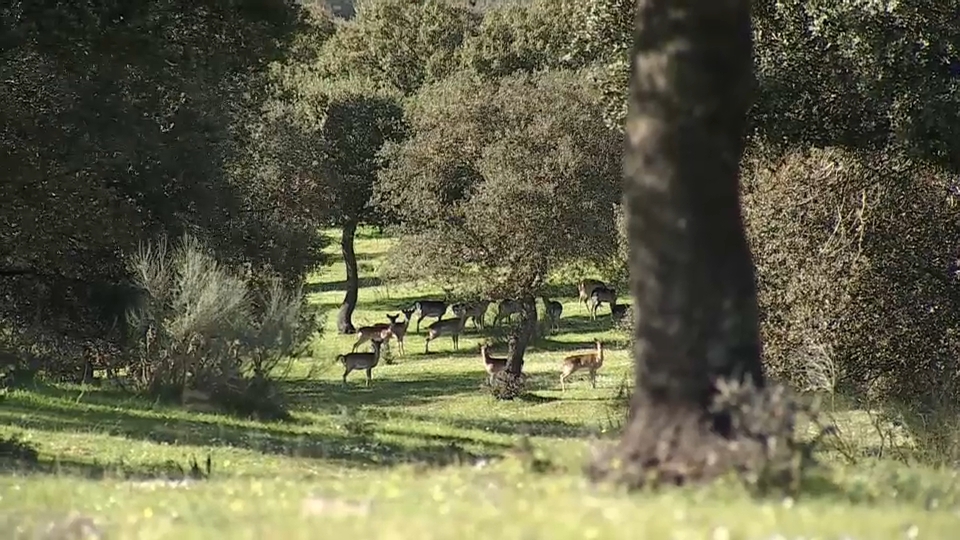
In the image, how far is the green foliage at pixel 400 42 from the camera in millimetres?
51906

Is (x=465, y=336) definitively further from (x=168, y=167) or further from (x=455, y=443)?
(x=455, y=443)

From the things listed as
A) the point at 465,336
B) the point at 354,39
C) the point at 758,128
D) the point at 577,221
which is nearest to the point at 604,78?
the point at 758,128

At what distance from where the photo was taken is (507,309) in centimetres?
3656

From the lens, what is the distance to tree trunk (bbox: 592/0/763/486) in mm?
7316

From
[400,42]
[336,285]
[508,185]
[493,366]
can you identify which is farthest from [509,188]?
[400,42]

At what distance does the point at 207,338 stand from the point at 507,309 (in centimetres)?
1757

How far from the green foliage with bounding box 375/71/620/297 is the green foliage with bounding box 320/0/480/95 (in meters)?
16.4

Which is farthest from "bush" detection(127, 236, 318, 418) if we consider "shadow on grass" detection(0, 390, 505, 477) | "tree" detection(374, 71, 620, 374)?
"tree" detection(374, 71, 620, 374)

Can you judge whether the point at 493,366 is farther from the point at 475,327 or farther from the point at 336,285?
the point at 336,285

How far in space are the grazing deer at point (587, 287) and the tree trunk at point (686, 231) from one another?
117 ft

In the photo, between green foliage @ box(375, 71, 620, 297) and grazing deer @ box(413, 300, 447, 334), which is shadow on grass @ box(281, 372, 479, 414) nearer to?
green foliage @ box(375, 71, 620, 297)

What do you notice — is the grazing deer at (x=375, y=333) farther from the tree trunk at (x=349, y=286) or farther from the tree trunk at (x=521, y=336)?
the tree trunk at (x=349, y=286)

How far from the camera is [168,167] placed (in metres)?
24.5

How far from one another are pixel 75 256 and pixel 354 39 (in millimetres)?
32000
